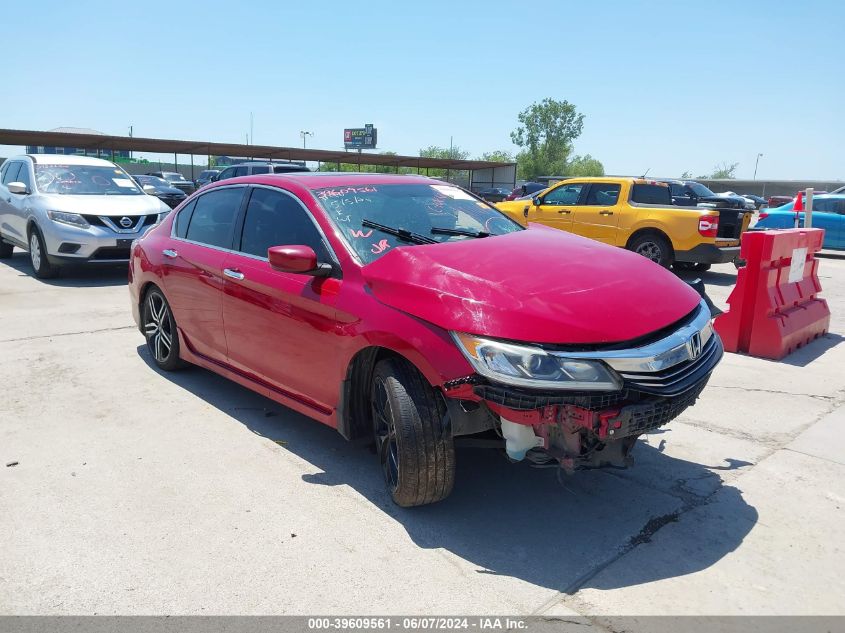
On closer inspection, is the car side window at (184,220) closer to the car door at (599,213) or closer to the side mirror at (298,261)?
the side mirror at (298,261)

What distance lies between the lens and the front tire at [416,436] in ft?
10.3

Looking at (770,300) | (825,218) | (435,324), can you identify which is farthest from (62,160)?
(825,218)

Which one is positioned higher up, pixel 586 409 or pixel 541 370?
pixel 541 370

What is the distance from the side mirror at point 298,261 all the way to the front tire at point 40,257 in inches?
309

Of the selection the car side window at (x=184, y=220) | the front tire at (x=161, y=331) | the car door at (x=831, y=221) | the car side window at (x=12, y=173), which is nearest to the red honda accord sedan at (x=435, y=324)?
the car side window at (x=184, y=220)

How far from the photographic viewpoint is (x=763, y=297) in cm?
634

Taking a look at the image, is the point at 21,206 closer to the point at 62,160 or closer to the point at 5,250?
the point at 62,160

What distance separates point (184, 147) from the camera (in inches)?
1345

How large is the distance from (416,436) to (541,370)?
0.71 metres

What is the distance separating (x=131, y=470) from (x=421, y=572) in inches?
77.5

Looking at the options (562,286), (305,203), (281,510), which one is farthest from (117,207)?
(562,286)

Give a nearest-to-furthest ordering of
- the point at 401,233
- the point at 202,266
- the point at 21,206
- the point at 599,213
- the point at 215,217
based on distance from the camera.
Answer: the point at 401,233
the point at 202,266
the point at 215,217
the point at 21,206
the point at 599,213

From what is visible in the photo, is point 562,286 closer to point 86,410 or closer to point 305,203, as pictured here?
point 305,203
